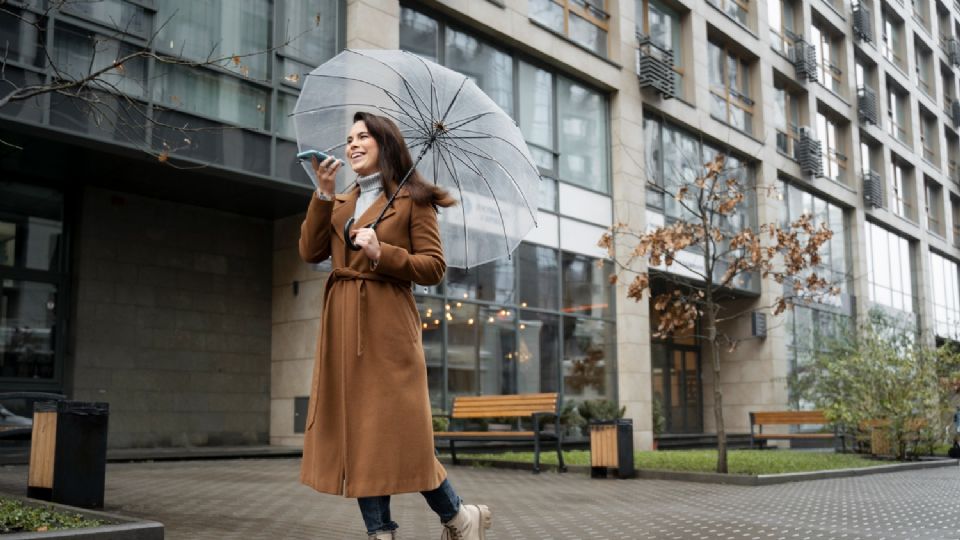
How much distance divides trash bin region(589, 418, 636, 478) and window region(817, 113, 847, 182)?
20.0 meters

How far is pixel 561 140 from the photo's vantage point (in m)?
19.5

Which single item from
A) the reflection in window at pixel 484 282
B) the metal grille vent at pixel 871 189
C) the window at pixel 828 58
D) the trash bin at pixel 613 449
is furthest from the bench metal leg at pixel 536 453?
the metal grille vent at pixel 871 189

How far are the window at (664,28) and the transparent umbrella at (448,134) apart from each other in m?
18.1

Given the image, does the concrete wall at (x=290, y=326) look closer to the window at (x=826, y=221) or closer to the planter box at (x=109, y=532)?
the planter box at (x=109, y=532)

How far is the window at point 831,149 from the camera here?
30.0 metres

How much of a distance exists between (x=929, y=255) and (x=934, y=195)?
3784mm

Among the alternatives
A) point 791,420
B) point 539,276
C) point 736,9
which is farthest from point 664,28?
point 791,420

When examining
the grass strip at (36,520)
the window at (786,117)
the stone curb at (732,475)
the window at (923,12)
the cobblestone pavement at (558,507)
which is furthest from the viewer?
the window at (923,12)

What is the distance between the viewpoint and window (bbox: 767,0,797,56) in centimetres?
2752

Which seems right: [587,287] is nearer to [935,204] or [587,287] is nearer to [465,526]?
[465,526]

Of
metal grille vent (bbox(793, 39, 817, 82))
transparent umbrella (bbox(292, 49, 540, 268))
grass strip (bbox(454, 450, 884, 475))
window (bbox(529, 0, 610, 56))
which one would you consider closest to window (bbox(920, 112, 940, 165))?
metal grille vent (bbox(793, 39, 817, 82))

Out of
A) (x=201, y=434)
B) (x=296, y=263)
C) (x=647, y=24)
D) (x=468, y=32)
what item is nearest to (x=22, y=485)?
(x=201, y=434)

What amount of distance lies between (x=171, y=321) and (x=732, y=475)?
8.99m

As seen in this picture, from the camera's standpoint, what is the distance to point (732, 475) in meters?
11.3
